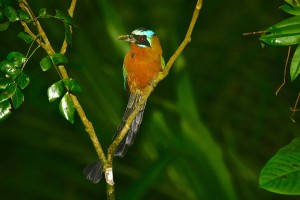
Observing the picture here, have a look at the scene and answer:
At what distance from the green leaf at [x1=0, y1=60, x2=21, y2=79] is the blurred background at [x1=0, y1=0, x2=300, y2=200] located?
61cm

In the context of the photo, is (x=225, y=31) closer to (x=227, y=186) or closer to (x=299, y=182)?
(x=227, y=186)

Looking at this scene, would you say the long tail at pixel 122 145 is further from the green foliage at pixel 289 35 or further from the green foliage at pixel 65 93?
the green foliage at pixel 289 35

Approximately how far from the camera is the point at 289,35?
1.19 metres

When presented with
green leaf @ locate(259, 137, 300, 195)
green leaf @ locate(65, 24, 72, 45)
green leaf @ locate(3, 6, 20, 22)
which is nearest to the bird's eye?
green leaf @ locate(65, 24, 72, 45)

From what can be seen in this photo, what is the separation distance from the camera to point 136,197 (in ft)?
5.31

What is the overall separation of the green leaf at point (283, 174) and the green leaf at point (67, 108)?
42 cm

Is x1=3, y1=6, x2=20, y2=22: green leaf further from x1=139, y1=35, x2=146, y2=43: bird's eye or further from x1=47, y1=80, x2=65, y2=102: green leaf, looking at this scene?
x1=139, y1=35, x2=146, y2=43: bird's eye

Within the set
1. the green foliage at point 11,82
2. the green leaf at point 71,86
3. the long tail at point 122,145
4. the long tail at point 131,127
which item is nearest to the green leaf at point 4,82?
the green foliage at point 11,82

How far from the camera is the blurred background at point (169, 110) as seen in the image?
1904 millimetres

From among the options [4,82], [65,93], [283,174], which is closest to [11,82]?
[4,82]

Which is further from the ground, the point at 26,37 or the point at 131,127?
the point at 26,37

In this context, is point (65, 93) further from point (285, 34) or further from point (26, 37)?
point (285, 34)

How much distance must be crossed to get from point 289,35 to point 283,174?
12.9 inches

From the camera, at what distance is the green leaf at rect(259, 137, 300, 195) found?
989 mm
